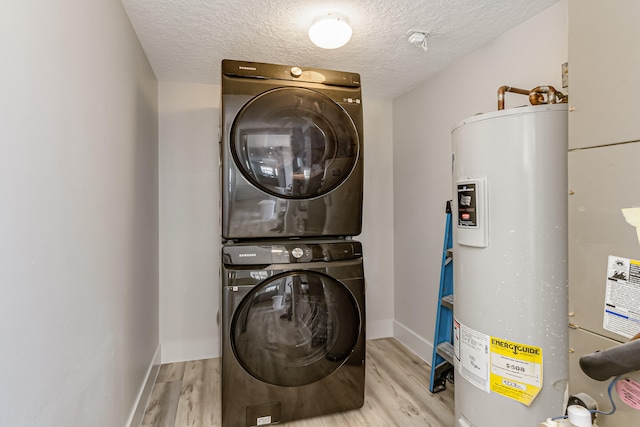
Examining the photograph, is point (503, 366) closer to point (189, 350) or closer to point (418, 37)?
point (418, 37)

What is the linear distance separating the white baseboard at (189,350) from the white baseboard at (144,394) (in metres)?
0.10

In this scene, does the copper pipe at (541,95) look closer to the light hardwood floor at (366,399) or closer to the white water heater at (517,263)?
the white water heater at (517,263)

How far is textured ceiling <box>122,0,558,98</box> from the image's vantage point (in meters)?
1.60

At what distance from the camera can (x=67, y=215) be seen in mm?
1002

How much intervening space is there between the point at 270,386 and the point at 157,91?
226cm

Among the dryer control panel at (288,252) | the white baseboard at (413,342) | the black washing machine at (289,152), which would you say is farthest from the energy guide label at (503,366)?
the white baseboard at (413,342)

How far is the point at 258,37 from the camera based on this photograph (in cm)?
191

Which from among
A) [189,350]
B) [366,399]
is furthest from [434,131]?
[189,350]

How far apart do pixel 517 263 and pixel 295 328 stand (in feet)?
3.64

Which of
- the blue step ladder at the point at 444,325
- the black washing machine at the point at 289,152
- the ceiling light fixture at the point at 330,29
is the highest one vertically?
the ceiling light fixture at the point at 330,29

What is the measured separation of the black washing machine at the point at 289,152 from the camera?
1.68 m

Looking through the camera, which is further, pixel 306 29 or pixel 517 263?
pixel 306 29

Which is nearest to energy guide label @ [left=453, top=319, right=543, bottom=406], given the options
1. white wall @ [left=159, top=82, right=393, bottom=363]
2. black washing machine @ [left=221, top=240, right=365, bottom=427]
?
black washing machine @ [left=221, top=240, right=365, bottom=427]

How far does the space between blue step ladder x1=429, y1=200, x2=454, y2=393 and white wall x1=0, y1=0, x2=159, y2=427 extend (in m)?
1.80
